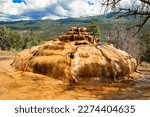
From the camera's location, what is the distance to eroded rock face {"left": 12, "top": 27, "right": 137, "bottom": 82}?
Answer: 32.2 ft

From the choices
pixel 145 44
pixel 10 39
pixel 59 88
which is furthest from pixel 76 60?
pixel 10 39

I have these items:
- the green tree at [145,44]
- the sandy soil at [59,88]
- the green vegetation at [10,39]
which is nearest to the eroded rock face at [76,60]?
the sandy soil at [59,88]

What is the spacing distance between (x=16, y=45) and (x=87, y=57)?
2132 inches

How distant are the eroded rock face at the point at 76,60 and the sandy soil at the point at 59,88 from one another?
32 centimetres

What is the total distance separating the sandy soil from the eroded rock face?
323 millimetres

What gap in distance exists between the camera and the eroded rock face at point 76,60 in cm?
981

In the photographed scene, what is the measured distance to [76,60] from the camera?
9.95 metres

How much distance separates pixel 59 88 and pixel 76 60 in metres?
1.72

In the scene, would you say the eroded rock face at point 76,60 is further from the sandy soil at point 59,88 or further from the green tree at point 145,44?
the green tree at point 145,44

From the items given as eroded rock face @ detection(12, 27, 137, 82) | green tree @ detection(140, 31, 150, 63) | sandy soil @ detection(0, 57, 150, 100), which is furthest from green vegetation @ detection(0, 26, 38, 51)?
sandy soil @ detection(0, 57, 150, 100)

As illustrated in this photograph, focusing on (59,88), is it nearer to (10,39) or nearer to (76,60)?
(76,60)

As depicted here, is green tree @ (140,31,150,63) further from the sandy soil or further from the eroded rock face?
the sandy soil

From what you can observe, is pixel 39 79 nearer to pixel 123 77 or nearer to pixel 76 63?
pixel 76 63

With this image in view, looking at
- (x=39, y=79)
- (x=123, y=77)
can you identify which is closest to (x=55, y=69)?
(x=39, y=79)
